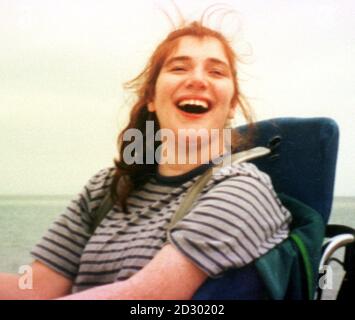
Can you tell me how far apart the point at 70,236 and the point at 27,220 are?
12cm

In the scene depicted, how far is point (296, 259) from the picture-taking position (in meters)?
1.16

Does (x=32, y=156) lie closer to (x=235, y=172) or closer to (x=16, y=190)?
(x=16, y=190)

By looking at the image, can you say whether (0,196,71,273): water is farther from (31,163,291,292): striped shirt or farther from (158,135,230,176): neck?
(158,135,230,176): neck

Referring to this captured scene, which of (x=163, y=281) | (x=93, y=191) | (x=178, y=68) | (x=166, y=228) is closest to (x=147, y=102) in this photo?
(x=178, y=68)

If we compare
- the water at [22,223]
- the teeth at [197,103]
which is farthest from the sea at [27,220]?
the teeth at [197,103]

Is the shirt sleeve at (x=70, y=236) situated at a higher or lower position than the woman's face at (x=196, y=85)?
lower

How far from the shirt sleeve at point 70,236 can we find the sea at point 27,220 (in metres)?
0.02

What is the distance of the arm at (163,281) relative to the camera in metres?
1.12

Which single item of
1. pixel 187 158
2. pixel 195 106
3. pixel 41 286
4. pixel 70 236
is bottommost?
pixel 41 286

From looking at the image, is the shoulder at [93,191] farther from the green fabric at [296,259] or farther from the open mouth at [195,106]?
the green fabric at [296,259]

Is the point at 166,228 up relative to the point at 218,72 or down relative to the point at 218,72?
down

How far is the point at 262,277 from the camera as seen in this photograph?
1.12 metres

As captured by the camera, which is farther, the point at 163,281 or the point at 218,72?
the point at 218,72

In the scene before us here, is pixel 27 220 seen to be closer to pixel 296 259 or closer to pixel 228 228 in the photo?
pixel 228 228
